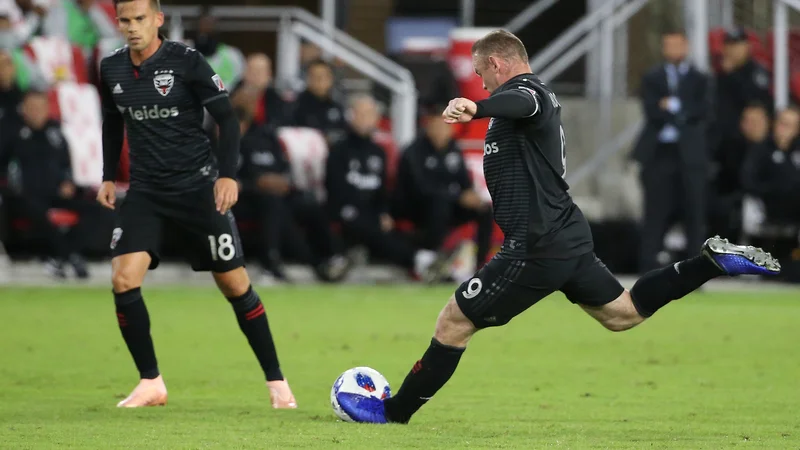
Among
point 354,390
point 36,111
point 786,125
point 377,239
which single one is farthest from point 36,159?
point 354,390

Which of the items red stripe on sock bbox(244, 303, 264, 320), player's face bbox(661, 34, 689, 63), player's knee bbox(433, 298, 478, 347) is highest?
player's knee bbox(433, 298, 478, 347)

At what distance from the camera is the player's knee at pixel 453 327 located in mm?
7047

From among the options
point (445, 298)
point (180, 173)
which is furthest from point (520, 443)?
point (445, 298)

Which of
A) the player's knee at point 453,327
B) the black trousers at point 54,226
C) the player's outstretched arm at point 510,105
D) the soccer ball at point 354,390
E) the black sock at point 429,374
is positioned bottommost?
the black trousers at point 54,226

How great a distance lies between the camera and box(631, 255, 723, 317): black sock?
7.32 meters

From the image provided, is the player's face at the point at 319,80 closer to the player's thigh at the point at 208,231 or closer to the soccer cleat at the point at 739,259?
the player's thigh at the point at 208,231

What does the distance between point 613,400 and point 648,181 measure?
335 inches

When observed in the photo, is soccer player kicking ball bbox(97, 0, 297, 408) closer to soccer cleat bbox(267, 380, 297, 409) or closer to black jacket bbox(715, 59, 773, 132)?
soccer cleat bbox(267, 380, 297, 409)

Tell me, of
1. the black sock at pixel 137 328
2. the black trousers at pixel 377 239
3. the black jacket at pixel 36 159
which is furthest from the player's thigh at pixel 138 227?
the black trousers at pixel 377 239

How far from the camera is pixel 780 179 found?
57.7ft

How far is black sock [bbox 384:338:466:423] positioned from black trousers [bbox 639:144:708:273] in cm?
954

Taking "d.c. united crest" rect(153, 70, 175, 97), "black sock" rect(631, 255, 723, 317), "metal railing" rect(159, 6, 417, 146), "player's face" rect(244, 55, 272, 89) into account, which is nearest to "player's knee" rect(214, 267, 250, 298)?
"d.c. united crest" rect(153, 70, 175, 97)

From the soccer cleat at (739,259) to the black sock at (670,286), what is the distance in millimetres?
91

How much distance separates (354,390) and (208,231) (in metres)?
1.32
